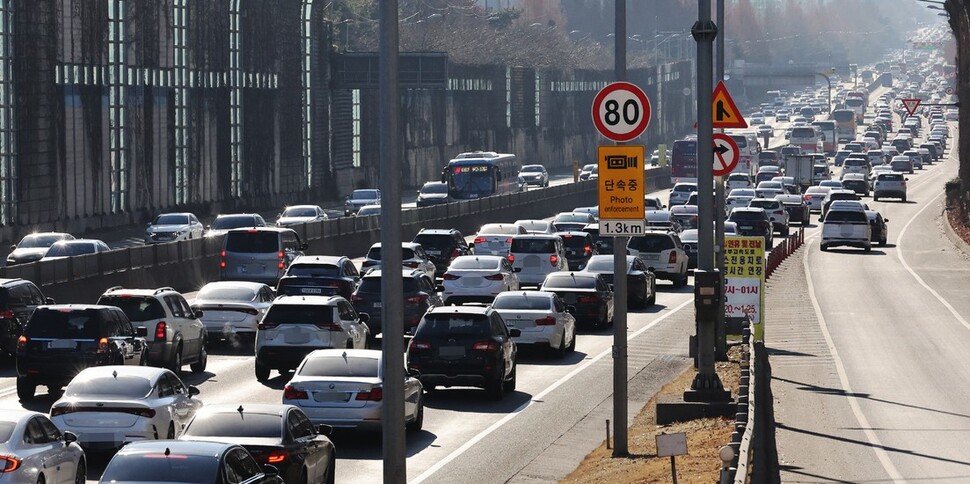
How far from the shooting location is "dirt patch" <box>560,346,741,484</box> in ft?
62.7

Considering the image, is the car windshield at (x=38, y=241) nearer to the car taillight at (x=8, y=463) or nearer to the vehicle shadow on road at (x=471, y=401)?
the vehicle shadow on road at (x=471, y=401)

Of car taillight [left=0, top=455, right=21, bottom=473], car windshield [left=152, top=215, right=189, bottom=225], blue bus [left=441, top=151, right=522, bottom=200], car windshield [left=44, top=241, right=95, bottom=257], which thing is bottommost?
car taillight [left=0, top=455, right=21, bottom=473]

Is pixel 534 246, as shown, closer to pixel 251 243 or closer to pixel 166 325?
pixel 251 243

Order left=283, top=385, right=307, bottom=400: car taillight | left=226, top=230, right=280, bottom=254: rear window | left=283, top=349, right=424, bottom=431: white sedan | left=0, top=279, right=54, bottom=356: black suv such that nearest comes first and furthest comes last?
left=283, top=349, right=424, bottom=431: white sedan → left=283, top=385, right=307, bottom=400: car taillight → left=0, top=279, right=54, bottom=356: black suv → left=226, top=230, right=280, bottom=254: rear window

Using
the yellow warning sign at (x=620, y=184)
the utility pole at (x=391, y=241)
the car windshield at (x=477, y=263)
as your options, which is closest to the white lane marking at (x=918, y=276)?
the car windshield at (x=477, y=263)

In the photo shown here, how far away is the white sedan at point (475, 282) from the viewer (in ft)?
135

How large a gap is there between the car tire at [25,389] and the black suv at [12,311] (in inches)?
168

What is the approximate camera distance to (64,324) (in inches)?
1034

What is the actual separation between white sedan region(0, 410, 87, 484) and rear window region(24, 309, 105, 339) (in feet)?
A: 27.8

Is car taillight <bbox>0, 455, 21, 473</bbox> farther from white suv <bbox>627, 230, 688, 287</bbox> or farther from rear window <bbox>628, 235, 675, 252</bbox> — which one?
rear window <bbox>628, 235, 675, 252</bbox>

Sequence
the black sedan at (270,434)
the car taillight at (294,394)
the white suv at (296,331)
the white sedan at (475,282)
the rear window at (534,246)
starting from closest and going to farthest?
the black sedan at (270,434) < the car taillight at (294,394) < the white suv at (296,331) < the white sedan at (475,282) < the rear window at (534,246)

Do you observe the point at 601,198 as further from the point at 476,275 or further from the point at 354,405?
the point at 476,275

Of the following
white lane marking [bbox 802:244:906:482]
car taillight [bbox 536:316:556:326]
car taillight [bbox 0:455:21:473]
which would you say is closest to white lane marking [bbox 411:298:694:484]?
car taillight [bbox 536:316:556:326]

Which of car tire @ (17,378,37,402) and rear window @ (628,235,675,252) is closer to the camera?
car tire @ (17,378,37,402)
